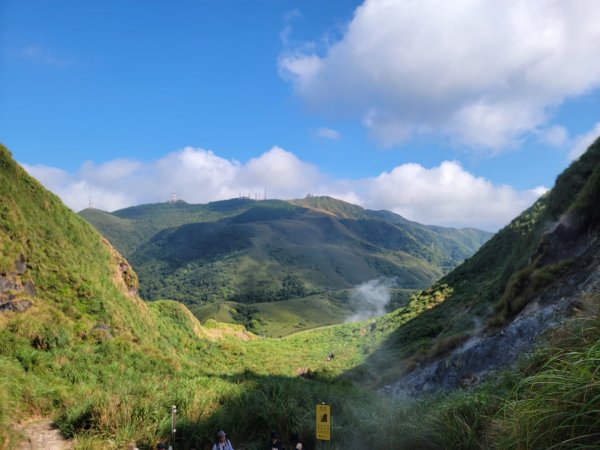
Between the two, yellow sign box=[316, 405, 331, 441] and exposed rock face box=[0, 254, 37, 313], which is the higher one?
exposed rock face box=[0, 254, 37, 313]

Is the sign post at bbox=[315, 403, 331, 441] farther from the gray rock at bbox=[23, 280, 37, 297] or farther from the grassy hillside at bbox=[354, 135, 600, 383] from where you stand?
the gray rock at bbox=[23, 280, 37, 297]

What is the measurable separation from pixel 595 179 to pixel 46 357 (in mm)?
27367

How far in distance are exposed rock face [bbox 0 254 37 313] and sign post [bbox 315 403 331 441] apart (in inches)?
778

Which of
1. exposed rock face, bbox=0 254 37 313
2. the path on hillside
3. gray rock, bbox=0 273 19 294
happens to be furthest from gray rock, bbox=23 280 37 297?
the path on hillside

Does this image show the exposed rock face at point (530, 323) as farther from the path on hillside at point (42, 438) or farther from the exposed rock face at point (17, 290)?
the exposed rock face at point (17, 290)

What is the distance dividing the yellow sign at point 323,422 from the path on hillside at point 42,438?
271 inches

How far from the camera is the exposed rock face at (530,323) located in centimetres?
1484

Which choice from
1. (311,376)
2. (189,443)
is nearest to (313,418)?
(189,443)

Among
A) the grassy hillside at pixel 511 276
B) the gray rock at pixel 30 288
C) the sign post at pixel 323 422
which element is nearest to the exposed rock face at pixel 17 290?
the gray rock at pixel 30 288

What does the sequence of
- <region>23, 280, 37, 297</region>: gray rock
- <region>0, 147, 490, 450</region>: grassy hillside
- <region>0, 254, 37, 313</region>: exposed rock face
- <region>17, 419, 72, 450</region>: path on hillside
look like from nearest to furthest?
<region>17, 419, 72, 450</region>: path on hillside, <region>0, 147, 490, 450</region>: grassy hillside, <region>0, 254, 37, 313</region>: exposed rock face, <region>23, 280, 37, 297</region>: gray rock

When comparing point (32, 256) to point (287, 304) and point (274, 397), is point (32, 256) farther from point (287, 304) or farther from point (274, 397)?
point (287, 304)

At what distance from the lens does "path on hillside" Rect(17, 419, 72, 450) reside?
10250 millimetres

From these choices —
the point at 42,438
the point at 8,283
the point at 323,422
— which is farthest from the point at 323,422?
the point at 8,283

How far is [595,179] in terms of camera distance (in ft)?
60.0
